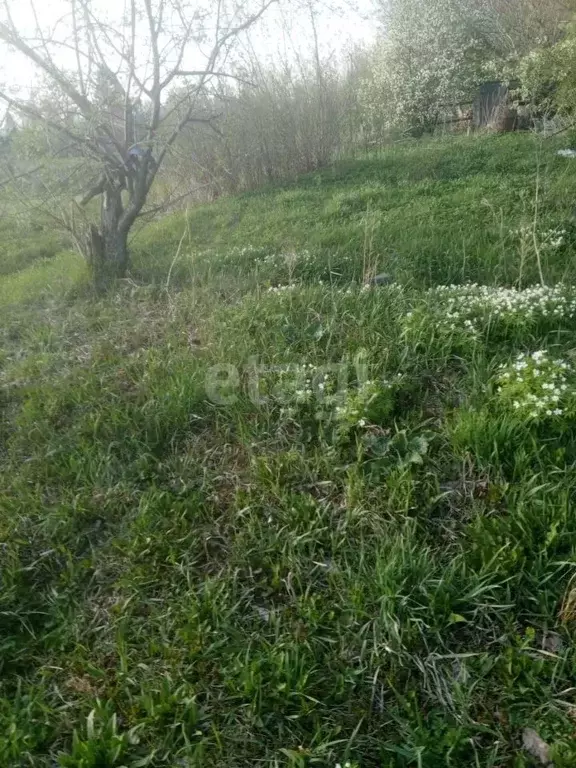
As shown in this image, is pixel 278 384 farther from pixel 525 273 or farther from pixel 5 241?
pixel 5 241

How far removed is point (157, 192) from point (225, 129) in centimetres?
193

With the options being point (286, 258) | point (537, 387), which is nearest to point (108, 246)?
point (286, 258)

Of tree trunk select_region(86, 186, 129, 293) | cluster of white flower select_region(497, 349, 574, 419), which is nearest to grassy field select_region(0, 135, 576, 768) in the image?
cluster of white flower select_region(497, 349, 574, 419)

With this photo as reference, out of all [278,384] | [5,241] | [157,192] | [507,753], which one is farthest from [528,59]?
[507,753]

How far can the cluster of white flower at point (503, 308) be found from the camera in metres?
3.53

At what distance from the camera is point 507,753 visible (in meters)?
1.79

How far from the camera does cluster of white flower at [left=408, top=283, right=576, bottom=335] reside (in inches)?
139

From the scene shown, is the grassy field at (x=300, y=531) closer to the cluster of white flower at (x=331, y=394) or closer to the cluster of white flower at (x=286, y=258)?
the cluster of white flower at (x=331, y=394)

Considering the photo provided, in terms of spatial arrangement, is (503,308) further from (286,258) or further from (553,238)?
(286,258)

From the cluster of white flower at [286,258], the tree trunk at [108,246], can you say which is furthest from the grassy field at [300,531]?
the tree trunk at [108,246]

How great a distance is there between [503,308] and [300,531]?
1.96 metres

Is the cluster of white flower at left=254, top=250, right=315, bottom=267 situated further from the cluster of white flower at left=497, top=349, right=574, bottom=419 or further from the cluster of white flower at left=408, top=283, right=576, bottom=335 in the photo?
the cluster of white flower at left=497, top=349, right=574, bottom=419

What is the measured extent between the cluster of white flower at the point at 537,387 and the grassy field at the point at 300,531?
12 millimetres

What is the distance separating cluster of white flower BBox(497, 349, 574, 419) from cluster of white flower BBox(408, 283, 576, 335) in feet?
1.96
